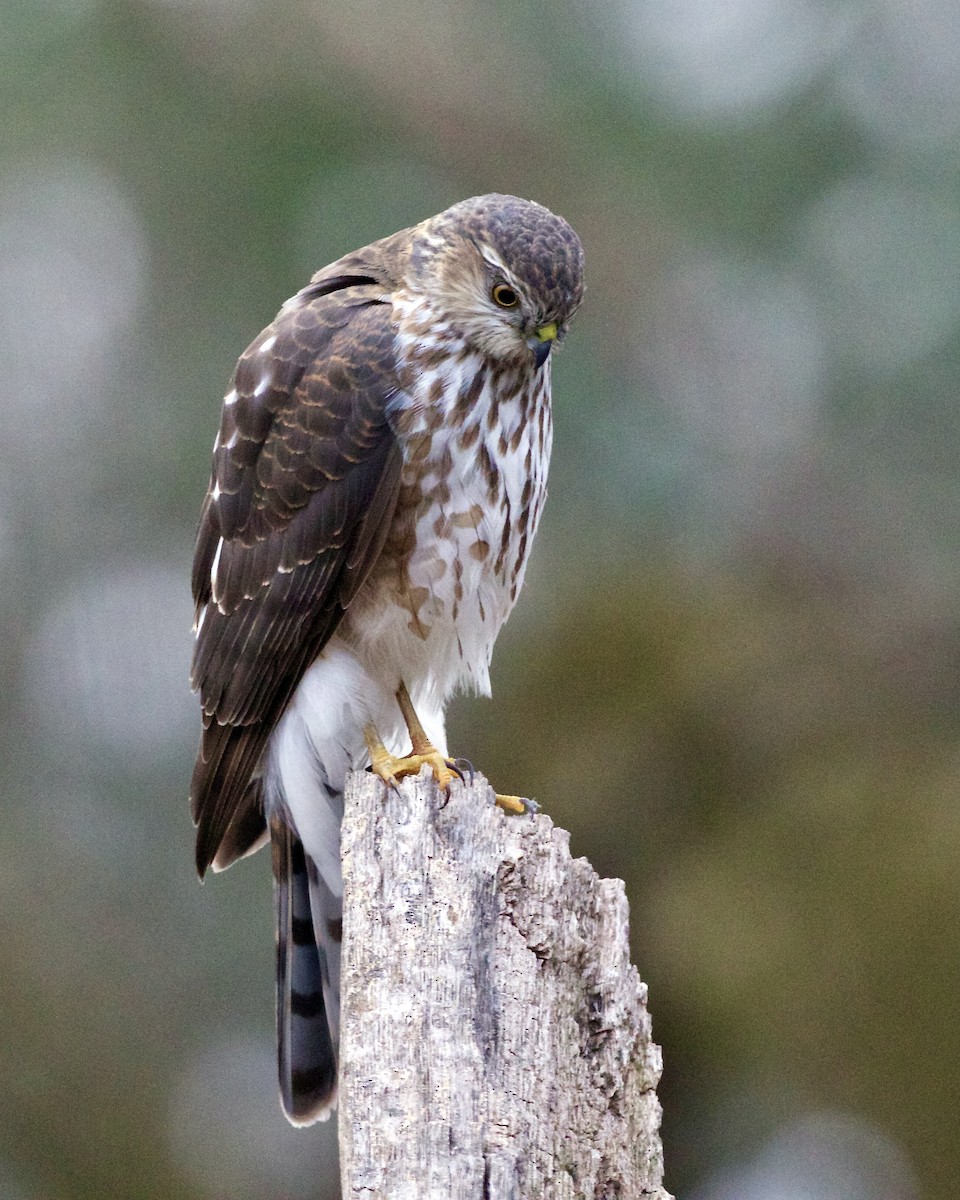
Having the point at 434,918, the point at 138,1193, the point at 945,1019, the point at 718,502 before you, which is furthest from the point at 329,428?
the point at 138,1193

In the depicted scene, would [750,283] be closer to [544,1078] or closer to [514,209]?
[514,209]

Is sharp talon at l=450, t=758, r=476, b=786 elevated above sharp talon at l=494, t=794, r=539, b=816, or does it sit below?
above

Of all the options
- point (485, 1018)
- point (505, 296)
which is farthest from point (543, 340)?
point (485, 1018)

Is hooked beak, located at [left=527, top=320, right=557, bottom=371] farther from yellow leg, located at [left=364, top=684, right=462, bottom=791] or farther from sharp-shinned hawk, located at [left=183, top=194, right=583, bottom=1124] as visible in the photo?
yellow leg, located at [left=364, top=684, right=462, bottom=791]

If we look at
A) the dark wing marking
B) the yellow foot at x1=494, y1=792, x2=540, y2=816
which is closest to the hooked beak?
the dark wing marking

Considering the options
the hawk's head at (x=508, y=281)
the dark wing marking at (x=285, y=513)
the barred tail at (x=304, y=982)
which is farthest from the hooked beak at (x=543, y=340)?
the barred tail at (x=304, y=982)

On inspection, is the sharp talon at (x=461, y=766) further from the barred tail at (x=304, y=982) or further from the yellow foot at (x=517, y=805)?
the barred tail at (x=304, y=982)

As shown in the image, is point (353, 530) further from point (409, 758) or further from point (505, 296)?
point (505, 296)
